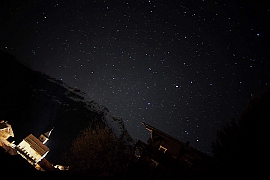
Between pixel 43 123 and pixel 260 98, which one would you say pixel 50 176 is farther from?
pixel 43 123

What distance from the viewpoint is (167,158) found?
14250mm

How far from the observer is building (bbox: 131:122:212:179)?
1302 cm

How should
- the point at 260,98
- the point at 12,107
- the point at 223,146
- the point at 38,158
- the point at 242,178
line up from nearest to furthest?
the point at 242,178 < the point at 260,98 < the point at 223,146 < the point at 38,158 < the point at 12,107

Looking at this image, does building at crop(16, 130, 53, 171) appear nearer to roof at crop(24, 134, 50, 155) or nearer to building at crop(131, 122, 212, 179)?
roof at crop(24, 134, 50, 155)

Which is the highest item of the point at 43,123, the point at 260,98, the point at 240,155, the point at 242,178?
the point at 260,98

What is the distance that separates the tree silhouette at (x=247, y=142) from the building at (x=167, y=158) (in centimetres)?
Result: 480

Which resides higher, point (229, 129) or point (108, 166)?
point (229, 129)

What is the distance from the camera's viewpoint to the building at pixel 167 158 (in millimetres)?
13023

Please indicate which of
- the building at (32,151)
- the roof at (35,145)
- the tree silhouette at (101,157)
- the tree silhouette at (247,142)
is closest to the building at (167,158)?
the tree silhouette at (247,142)

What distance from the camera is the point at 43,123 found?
63.8 meters

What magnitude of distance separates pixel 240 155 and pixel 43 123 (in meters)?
73.2

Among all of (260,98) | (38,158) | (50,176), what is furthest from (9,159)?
(38,158)

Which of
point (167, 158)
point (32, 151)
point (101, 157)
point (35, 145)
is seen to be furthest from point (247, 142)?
point (35, 145)

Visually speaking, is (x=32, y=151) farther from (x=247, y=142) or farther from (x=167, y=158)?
(x=247, y=142)
